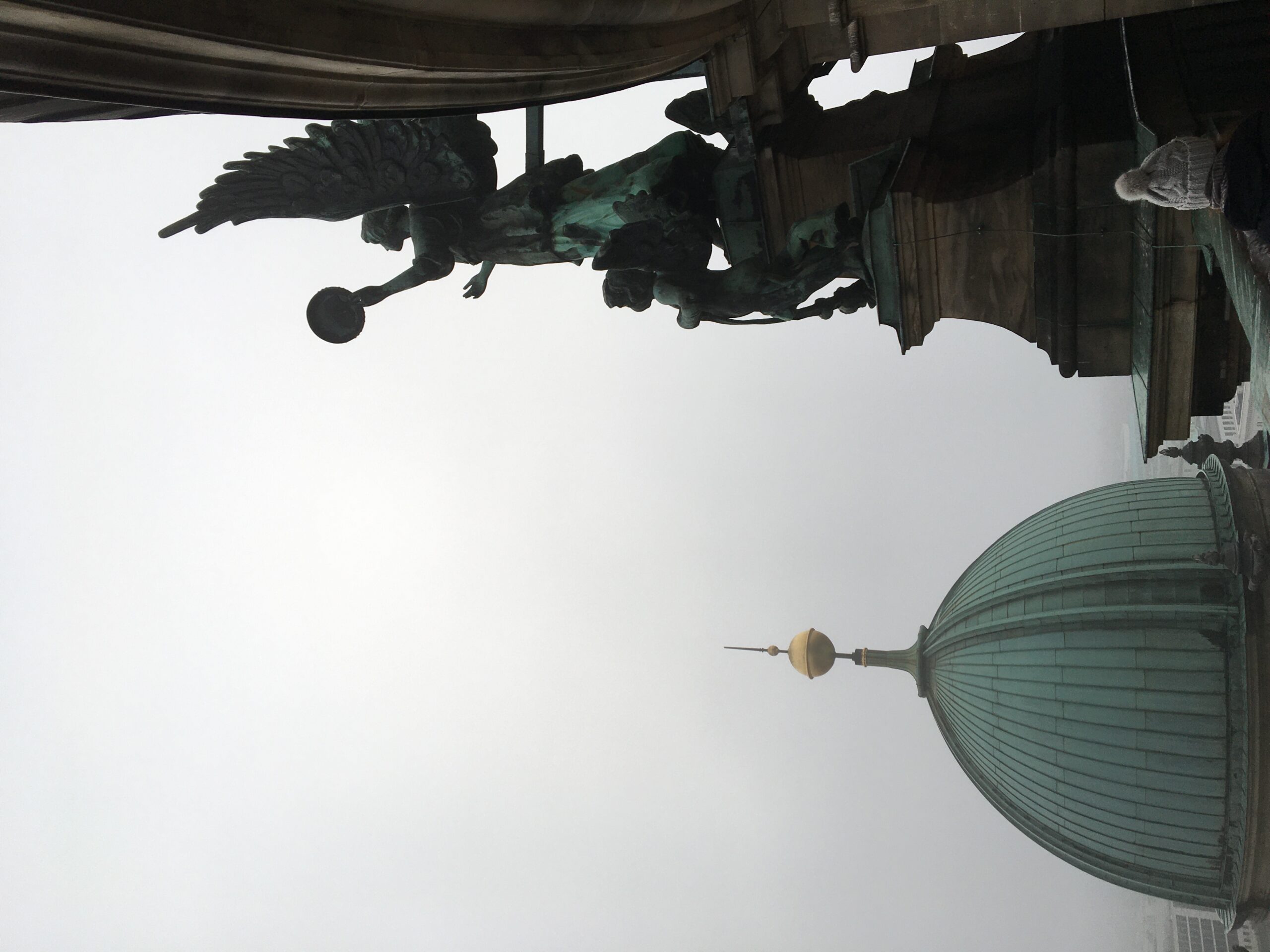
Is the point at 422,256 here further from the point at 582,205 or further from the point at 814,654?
the point at 814,654

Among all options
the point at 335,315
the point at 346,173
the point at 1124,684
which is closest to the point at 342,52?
the point at 346,173

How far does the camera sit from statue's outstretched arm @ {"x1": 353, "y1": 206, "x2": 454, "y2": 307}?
10883mm

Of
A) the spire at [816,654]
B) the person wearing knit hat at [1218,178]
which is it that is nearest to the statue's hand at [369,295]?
the person wearing knit hat at [1218,178]

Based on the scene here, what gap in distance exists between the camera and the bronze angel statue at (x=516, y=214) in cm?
980

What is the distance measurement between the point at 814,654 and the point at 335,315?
1382 centimetres

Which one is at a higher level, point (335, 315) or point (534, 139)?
point (534, 139)

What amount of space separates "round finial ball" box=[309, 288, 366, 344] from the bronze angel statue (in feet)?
0.05

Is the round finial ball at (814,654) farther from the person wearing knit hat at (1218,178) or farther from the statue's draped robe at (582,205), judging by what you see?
the person wearing knit hat at (1218,178)

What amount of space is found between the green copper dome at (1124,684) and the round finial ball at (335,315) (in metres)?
10.1

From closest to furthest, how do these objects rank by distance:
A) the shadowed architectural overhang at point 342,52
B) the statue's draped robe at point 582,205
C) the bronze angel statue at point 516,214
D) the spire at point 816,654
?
the shadowed architectural overhang at point 342,52
the bronze angel statue at point 516,214
the statue's draped robe at point 582,205
the spire at point 816,654

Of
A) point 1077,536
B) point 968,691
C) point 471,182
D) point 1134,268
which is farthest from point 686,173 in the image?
point 968,691

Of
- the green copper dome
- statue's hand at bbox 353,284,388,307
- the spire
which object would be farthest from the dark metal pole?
the spire

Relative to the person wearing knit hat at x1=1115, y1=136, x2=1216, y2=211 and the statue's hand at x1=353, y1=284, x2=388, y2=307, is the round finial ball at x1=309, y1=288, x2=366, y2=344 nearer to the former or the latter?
the statue's hand at x1=353, y1=284, x2=388, y2=307

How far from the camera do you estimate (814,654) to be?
816 inches
